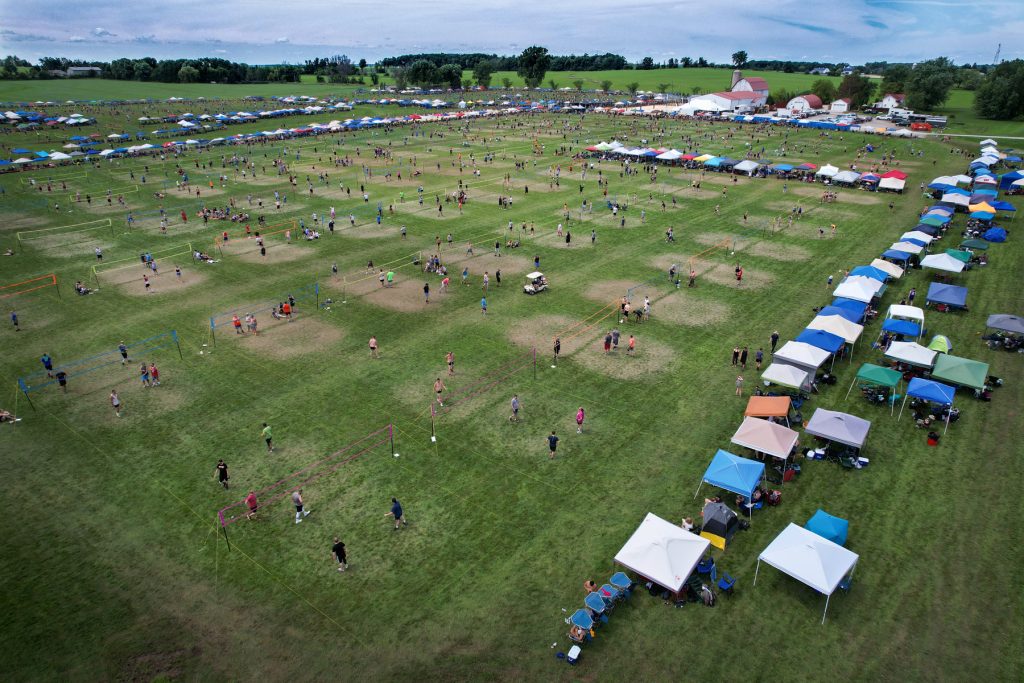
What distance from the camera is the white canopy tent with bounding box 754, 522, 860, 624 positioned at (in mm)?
16938

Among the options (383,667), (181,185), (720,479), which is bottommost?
(383,667)

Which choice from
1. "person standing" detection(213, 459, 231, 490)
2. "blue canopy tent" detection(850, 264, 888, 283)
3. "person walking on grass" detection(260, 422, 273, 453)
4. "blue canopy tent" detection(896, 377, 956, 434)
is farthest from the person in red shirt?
"blue canopy tent" detection(850, 264, 888, 283)

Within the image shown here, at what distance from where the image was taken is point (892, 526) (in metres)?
20.5

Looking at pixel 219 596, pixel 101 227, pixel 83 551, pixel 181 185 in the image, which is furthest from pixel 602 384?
pixel 181 185

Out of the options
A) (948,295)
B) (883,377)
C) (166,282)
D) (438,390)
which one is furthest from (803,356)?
(166,282)

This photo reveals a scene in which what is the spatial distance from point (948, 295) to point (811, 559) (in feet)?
96.6

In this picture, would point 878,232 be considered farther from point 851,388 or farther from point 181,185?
point 181,185

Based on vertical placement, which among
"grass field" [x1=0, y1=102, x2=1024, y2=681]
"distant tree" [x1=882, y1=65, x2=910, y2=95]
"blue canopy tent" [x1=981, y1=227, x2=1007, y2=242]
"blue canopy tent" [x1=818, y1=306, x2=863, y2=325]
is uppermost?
"distant tree" [x1=882, y1=65, x2=910, y2=95]

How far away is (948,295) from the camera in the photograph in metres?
37.6

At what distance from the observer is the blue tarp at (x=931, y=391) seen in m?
25.9

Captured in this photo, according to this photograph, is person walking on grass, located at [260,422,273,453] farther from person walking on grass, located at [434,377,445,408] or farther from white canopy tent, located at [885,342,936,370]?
white canopy tent, located at [885,342,936,370]

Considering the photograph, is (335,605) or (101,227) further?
(101,227)

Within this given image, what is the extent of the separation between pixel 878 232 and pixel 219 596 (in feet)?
197

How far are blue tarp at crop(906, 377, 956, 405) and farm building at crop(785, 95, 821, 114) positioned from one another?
15111 cm
